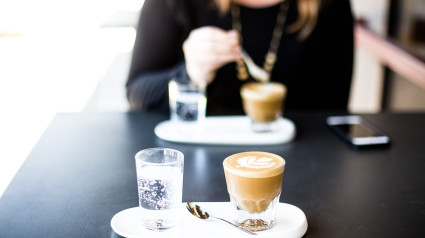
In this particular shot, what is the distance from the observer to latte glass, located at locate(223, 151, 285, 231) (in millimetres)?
868

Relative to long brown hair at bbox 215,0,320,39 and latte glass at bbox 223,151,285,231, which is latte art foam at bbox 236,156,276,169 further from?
long brown hair at bbox 215,0,320,39

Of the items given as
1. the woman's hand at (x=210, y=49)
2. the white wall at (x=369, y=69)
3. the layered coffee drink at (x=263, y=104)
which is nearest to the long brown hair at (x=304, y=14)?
the woman's hand at (x=210, y=49)

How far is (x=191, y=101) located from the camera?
4.70 feet

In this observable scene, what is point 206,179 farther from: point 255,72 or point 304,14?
point 304,14

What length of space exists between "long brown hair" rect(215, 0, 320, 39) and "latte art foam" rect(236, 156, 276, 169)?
1.09 m

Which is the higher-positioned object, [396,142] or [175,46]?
[175,46]

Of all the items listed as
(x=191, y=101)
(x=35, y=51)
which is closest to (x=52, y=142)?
(x=191, y=101)

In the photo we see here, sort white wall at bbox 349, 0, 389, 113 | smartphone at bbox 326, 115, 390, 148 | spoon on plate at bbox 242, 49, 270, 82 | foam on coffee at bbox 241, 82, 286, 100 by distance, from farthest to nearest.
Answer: white wall at bbox 349, 0, 389, 113, spoon on plate at bbox 242, 49, 270, 82, foam on coffee at bbox 241, 82, 286, 100, smartphone at bbox 326, 115, 390, 148

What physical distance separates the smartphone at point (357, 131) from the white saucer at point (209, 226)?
0.44m

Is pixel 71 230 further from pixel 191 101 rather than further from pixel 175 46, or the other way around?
pixel 175 46

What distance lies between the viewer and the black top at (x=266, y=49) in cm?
191

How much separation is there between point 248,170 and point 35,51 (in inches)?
194

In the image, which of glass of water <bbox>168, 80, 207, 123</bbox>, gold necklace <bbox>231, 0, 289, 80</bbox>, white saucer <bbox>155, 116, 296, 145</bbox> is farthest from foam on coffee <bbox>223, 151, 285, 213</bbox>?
gold necklace <bbox>231, 0, 289, 80</bbox>

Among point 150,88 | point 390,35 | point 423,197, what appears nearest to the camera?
point 423,197
